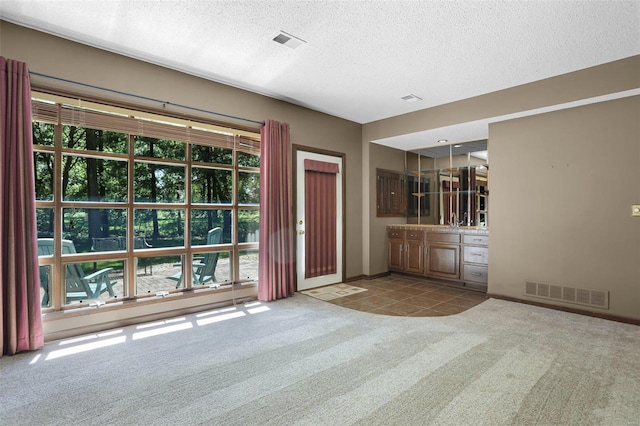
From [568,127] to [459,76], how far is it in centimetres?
149

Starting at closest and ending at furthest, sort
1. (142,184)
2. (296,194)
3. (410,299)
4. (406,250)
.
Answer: (142,184), (410,299), (296,194), (406,250)

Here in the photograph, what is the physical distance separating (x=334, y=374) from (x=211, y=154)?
9.64 ft

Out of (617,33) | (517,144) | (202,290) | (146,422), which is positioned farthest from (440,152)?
(146,422)

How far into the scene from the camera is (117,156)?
344 cm

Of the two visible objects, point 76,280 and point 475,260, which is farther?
point 475,260

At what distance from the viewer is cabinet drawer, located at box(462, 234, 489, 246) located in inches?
192

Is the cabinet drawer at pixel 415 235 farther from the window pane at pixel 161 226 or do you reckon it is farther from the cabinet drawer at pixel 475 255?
the window pane at pixel 161 226

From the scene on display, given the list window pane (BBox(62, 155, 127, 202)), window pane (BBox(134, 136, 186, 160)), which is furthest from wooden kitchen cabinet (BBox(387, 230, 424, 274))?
window pane (BBox(62, 155, 127, 202))

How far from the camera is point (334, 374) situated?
2.40m

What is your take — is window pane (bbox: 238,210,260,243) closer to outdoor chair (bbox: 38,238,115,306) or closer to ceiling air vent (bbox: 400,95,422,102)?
outdoor chair (bbox: 38,238,115,306)

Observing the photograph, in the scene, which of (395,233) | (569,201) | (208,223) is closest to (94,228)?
(208,223)

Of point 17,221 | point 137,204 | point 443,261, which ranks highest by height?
point 137,204

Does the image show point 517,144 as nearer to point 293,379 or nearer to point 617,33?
point 617,33

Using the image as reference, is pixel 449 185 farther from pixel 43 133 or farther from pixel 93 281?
pixel 43 133
